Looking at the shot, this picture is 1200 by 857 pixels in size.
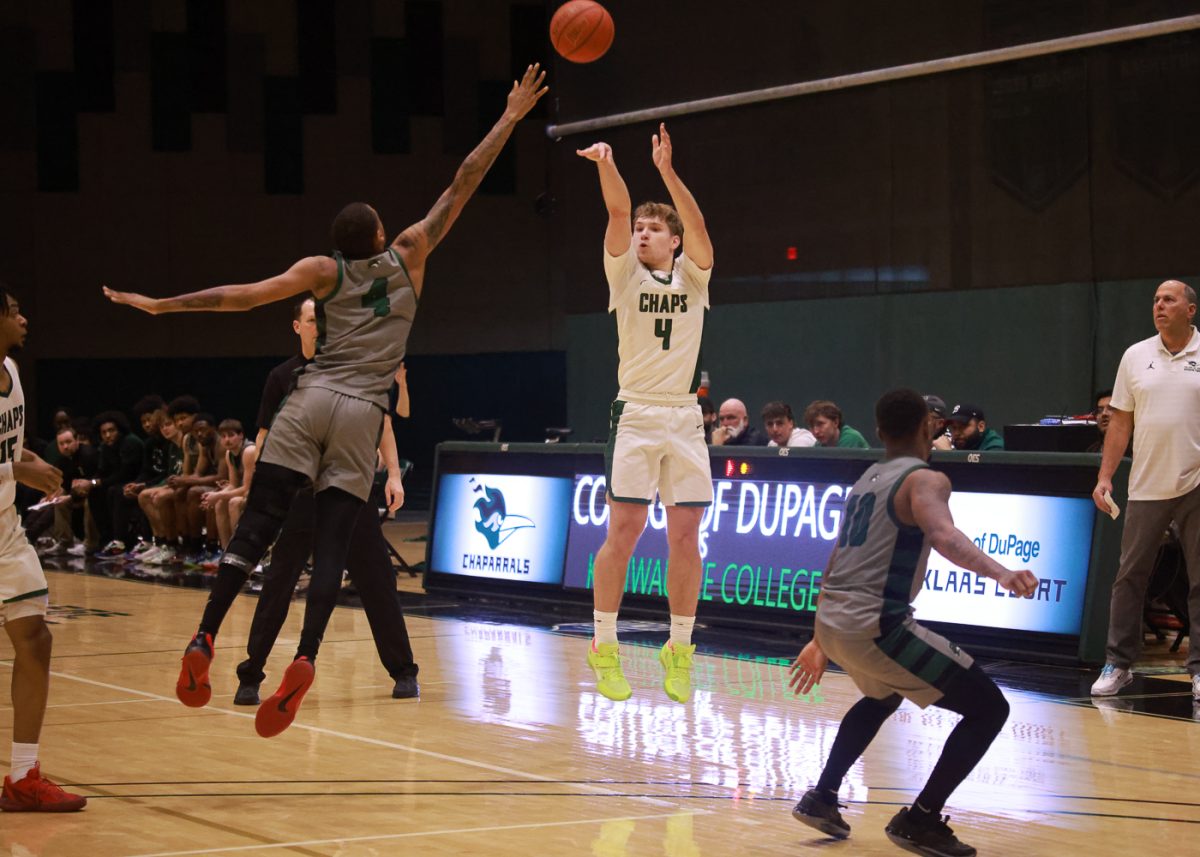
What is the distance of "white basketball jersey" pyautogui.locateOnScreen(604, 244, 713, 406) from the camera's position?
23.5 ft

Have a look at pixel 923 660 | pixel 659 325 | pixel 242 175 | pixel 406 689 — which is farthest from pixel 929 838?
pixel 242 175

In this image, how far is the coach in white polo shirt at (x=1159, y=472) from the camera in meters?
7.95

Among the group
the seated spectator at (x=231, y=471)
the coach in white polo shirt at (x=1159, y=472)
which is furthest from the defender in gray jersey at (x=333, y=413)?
the seated spectator at (x=231, y=471)

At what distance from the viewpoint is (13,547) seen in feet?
18.2

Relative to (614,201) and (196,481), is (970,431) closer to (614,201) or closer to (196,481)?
(614,201)

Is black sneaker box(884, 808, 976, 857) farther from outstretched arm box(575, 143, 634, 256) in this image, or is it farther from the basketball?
the basketball

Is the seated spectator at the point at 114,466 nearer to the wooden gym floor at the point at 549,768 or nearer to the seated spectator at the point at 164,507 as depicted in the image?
the seated spectator at the point at 164,507

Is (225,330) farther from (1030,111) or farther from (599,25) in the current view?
(599,25)

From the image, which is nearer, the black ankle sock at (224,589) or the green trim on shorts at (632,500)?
the black ankle sock at (224,589)

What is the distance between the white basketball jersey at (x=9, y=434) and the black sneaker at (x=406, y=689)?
281 centimetres

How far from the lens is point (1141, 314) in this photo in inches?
588

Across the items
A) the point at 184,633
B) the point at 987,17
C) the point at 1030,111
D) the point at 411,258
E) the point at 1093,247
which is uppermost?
the point at 987,17

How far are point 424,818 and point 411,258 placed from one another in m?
2.31

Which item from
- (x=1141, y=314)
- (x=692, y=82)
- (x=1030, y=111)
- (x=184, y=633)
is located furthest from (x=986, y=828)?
(x=692, y=82)
